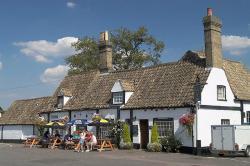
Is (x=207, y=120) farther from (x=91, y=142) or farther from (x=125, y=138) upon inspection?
(x=91, y=142)

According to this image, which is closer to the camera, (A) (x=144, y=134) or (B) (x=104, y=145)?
(B) (x=104, y=145)

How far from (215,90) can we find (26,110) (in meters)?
24.1

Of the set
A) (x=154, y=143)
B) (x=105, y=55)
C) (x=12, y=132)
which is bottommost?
(x=154, y=143)

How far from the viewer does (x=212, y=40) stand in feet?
100

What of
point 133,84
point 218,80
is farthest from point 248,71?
point 133,84

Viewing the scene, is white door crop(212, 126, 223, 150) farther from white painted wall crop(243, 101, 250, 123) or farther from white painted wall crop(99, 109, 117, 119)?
white painted wall crop(99, 109, 117, 119)

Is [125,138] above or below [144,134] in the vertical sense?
below

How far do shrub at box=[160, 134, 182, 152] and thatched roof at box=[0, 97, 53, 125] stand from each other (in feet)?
52.8

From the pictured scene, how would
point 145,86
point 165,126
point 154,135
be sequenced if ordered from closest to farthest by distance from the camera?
point 154,135, point 165,126, point 145,86

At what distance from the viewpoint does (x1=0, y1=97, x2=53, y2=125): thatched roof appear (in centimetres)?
4497

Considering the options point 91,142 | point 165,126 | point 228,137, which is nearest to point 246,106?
point 165,126

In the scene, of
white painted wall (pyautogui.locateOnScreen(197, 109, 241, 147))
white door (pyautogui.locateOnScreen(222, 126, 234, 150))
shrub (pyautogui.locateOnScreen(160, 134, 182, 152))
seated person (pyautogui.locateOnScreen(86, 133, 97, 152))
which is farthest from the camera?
seated person (pyautogui.locateOnScreen(86, 133, 97, 152))

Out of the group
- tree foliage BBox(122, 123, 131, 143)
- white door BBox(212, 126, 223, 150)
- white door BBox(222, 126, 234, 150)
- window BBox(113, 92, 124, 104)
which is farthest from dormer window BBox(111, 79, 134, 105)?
white door BBox(222, 126, 234, 150)

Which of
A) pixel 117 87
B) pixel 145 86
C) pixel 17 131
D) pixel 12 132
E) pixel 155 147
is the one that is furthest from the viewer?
pixel 12 132
